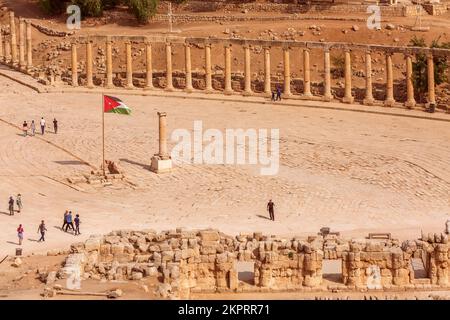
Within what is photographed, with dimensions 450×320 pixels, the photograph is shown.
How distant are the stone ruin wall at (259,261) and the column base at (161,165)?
20.1 meters

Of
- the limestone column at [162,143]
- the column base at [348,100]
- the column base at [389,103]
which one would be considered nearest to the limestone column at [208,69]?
the column base at [348,100]

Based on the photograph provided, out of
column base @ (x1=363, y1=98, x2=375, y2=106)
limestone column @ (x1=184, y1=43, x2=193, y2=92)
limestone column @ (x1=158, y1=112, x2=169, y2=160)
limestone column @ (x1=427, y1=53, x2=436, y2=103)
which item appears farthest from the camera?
limestone column @ (x1=184, y1=43, x2=193, y2=92)

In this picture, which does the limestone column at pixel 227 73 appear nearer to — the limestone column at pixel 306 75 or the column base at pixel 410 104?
the limestone column at pixel 306 75

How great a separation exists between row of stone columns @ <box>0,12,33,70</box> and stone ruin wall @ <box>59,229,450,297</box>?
175 ft

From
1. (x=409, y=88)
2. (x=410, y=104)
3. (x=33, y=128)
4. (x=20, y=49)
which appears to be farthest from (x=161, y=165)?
(x=20, y=49)

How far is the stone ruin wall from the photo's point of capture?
45594mm

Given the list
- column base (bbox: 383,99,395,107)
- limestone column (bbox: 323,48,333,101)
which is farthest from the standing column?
column base (bbox: 383,99,395,107)

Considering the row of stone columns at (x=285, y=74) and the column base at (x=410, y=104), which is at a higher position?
the row of stone columns at (x=285, y=74)

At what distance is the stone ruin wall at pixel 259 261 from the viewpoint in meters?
45.6

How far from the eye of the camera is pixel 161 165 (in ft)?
231

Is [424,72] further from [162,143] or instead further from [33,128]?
[33,128]

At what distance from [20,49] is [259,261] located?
5899 centimetres

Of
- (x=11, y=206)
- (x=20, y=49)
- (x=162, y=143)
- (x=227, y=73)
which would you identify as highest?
(x=20, y=49)

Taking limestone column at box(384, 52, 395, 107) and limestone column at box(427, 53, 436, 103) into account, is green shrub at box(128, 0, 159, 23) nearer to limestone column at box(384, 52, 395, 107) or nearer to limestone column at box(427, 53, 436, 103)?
limestone column at box(384, 52, 395, 107)
